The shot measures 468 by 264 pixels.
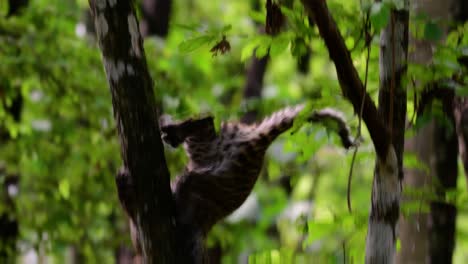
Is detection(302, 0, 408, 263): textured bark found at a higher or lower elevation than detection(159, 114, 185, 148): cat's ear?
lower

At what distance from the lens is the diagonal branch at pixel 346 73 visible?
1.63m

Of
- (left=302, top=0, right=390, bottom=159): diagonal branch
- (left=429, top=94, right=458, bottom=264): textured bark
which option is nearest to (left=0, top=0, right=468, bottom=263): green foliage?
(left=429, top=94, right=458, bottom=264): textured bark

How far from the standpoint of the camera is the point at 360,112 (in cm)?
172

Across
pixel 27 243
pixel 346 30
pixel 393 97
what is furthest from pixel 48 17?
pixel 393 97

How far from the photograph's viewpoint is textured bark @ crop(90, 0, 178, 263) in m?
1.91

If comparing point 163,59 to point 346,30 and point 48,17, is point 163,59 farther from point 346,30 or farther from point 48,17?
point 346,30

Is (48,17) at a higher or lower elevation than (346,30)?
higher

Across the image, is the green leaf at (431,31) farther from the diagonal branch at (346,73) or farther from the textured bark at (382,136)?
the diagonal branch at (346,73)

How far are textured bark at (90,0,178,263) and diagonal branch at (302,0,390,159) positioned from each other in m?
0.55

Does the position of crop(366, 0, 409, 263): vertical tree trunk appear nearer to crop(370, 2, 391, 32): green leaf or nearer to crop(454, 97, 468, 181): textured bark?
crop(370, 2, 391, 32): green leaf

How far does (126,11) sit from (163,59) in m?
3.28

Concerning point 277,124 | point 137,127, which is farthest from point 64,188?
point 137,127

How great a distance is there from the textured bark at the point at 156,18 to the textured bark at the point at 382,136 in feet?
15.4

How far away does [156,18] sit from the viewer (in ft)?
21.1
